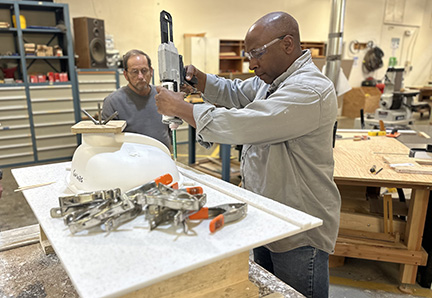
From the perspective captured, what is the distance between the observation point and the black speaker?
4.91 meters

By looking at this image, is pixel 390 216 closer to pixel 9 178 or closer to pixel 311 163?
pixel 311 163

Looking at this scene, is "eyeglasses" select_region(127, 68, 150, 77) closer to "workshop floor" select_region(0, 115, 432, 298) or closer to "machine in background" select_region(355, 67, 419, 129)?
"workshop floor" select_region(0, 115, 432, 298)

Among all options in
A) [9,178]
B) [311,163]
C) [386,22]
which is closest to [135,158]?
[311,163]

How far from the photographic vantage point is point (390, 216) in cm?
220

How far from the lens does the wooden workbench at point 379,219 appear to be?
2.01 meters

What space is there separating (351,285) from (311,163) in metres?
1.52

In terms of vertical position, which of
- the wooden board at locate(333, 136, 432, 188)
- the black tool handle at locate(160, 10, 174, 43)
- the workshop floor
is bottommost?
the workshop floor

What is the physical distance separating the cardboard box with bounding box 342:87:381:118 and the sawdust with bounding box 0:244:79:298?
8235 mm

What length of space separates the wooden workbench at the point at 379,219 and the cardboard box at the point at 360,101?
249 inches

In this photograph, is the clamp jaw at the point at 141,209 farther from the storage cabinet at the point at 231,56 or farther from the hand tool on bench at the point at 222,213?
the storage cabinet at the point at 231,56

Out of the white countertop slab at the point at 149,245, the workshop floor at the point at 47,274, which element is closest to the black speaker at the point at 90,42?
the workshop floor at the point at 47,274

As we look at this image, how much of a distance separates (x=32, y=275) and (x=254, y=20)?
7.05 m

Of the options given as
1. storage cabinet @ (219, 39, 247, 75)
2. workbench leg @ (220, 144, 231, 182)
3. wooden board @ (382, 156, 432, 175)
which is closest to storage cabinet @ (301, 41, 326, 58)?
storage cabinet @ (219, 39, 247, 75)

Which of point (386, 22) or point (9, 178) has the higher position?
point (386, 22)
